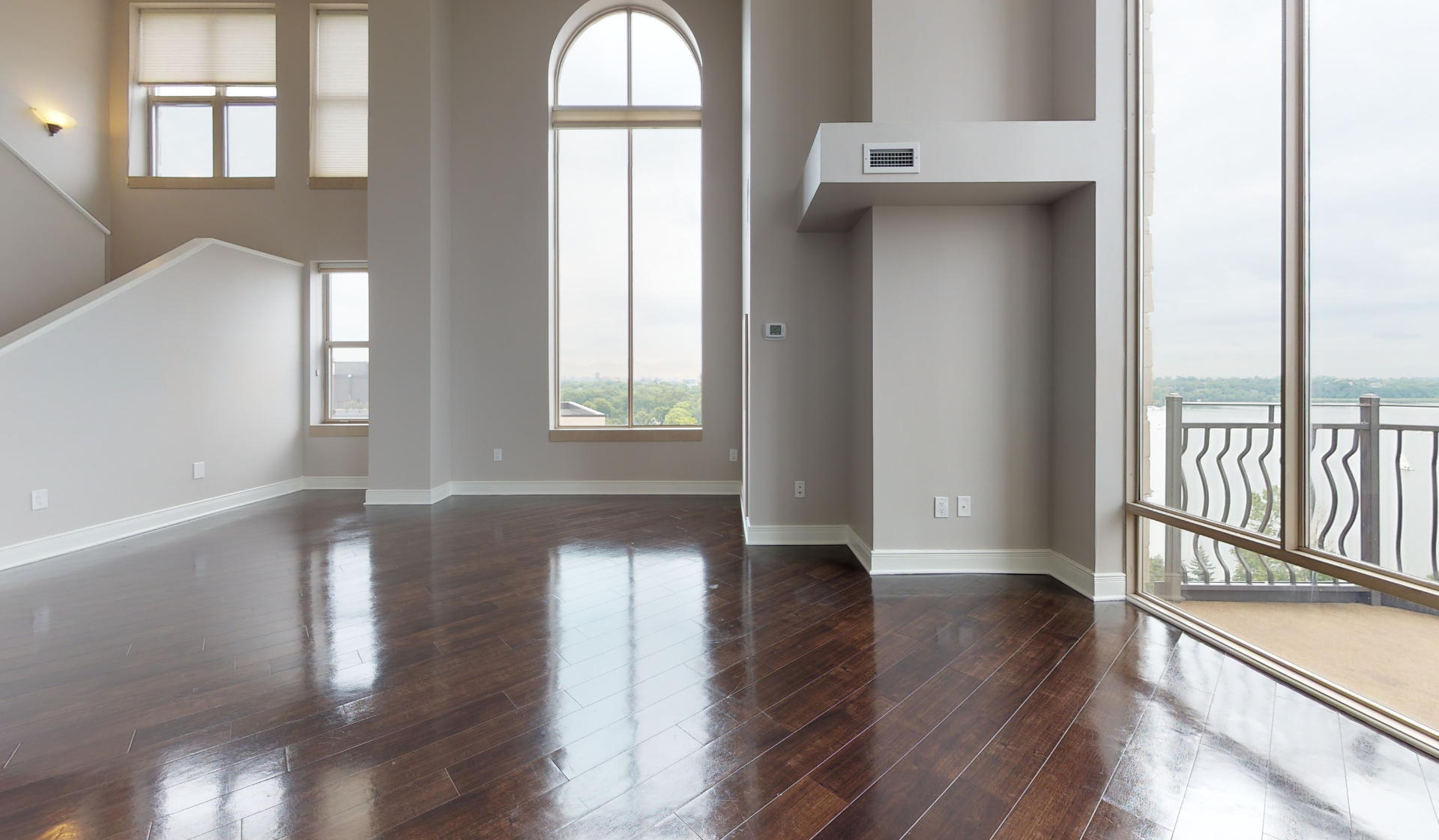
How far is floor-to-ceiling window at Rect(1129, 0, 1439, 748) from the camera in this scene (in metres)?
1.95

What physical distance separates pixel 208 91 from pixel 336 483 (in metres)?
4.62

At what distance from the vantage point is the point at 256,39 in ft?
21.1

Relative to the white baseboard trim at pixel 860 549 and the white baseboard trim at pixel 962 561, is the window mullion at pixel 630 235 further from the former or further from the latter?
the white baseboard trim at pixel 962 561

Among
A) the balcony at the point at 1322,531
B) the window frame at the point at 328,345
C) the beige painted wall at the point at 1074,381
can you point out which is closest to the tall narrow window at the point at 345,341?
the window frame at the point at 328,345

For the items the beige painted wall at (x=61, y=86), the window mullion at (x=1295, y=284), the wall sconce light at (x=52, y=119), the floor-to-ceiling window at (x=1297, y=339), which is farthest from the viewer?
the wall sconce light at (x=52, y=119)

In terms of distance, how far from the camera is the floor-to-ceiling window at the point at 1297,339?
1946mm

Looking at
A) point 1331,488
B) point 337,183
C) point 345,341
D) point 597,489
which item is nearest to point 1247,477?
point 1331,488

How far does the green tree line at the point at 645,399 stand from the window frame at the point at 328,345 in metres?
2.58

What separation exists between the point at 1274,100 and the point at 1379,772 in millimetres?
2475

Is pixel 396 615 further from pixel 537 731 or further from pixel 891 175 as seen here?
pixel 891 175

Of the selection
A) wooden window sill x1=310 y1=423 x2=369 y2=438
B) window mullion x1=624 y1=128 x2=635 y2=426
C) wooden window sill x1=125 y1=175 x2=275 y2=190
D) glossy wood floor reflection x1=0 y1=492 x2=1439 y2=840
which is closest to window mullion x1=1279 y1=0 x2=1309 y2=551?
glossy wood floor reflection x1=0 y1=492 x2=1439 y2=840

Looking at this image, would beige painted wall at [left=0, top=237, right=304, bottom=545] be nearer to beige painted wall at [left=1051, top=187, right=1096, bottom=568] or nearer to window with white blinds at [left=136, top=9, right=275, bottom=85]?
window with white blinds at [left=136, top=9, right=275, bottom=85]

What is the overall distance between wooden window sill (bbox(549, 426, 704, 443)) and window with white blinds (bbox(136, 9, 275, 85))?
5.11 meters

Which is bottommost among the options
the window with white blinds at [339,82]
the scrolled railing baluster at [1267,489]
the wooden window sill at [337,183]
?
the scrolled railing baluster at [1267,489]
